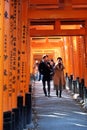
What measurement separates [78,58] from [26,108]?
6723 millimetres

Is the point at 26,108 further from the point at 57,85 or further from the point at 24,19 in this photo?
the point at 57,85

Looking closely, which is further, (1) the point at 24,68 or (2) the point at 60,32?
(2) the point at 60,32

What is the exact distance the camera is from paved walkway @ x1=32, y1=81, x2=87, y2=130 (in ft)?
28.8

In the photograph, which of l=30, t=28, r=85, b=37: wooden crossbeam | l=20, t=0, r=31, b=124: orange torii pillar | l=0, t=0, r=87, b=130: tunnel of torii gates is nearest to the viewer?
l=0, t=0, r=87, b=130: tunnel of torii gates

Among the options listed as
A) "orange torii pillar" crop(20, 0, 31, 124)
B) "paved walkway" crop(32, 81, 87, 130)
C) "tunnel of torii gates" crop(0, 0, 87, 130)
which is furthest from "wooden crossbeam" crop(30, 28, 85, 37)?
"orange torii pillar" crop(20, 0, 31, 124)

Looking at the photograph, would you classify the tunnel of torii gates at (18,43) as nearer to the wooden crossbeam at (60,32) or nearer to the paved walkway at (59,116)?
the wooden crossbeam at (60,32)

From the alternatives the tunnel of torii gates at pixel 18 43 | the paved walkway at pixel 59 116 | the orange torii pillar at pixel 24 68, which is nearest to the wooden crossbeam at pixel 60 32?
the tunnel of torii gates at pixel 18 43

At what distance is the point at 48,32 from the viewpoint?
11828mm

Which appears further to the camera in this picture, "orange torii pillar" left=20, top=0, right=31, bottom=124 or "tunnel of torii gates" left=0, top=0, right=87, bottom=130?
"orange torii pillar" left=20, top=0, right=31, bottom=124

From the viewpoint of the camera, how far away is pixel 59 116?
33.8 feet

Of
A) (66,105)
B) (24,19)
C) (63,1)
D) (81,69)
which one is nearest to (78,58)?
(81,69)

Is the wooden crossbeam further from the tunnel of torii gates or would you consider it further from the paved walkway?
the paved walkway

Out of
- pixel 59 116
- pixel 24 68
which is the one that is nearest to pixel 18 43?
pixel 24 68

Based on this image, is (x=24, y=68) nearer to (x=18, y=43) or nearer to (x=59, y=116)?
(x=18, y=43)
